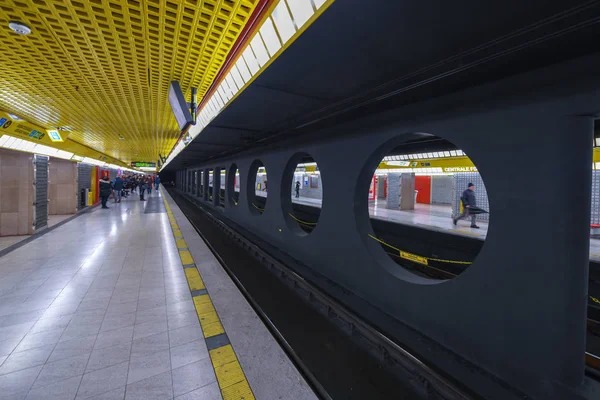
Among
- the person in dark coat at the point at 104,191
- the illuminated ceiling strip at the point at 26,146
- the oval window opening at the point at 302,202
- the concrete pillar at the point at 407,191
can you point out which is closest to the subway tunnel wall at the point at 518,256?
the oval window opening at the point at 302,202

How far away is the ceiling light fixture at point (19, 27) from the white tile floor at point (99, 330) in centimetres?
288

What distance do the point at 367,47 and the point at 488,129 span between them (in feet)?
Answer: 3.81

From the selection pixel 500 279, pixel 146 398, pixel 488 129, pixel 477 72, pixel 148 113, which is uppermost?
pixel 148 113

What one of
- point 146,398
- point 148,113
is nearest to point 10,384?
point 146,398

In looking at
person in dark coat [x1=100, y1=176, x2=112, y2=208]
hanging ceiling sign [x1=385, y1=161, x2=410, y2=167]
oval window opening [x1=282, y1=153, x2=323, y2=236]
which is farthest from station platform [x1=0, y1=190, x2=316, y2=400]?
hanging ceiling sign [x1=385, y1=161, x2=410, y2=167]

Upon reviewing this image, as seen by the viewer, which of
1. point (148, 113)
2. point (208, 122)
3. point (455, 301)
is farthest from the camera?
point (148, 113)

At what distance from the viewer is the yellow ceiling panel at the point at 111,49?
7.75 ft

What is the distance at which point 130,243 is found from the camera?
21.2 ft

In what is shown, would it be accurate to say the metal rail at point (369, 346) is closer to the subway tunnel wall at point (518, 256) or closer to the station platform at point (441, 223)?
the subway tunnel wall at point (518, 256)

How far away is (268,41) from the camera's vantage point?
7.15 feet

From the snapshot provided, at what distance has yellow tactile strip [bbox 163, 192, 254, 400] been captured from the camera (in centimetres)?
200

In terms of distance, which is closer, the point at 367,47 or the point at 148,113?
the point at 367,47

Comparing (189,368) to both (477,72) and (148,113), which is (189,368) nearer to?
(477,72)

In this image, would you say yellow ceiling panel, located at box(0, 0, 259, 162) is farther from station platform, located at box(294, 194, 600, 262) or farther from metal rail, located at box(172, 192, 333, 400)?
station platform, located at box(294, 194, 600, 262)
